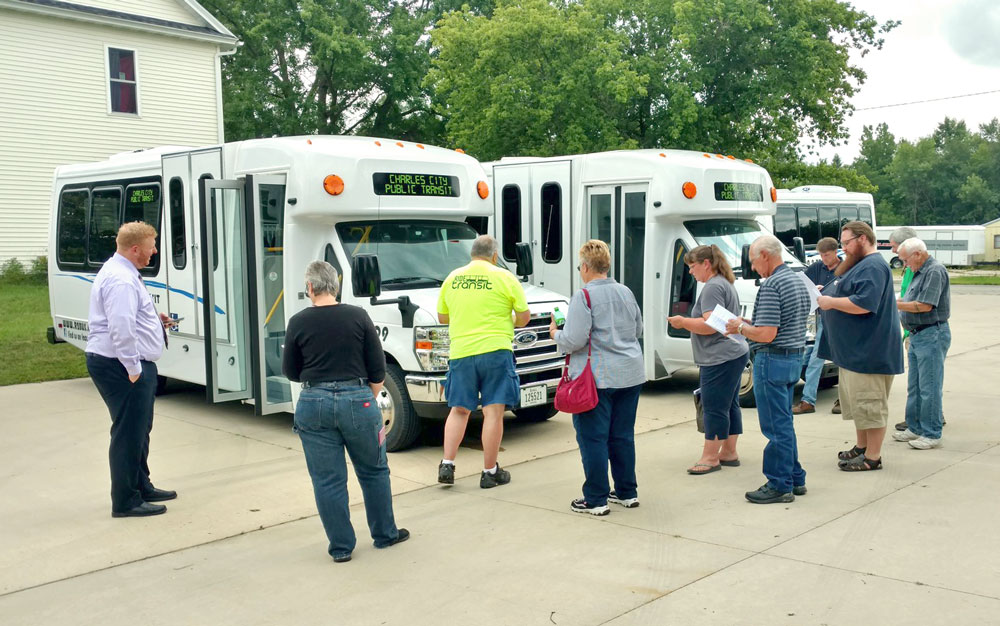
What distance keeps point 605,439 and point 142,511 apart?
10.4ft

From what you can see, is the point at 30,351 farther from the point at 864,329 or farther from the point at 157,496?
the point at 864,329

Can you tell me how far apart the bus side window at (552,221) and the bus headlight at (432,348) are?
3661 mm

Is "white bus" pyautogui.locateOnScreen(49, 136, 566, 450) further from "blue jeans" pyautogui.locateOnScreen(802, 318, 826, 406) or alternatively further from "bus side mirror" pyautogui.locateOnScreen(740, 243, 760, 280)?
"blue jeans" pyautogui.locateOnScreen(802, 318, 826, 406)

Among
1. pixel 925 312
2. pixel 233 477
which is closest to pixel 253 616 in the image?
pixel 233 477

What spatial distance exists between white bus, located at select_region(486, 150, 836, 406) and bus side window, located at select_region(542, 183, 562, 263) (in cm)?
1

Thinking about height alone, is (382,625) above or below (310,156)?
below

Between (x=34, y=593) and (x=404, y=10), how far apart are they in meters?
32.1

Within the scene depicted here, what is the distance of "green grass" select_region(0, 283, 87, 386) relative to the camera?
12.7 meters

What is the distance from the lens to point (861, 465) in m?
7.08

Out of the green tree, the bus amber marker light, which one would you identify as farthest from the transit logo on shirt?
the green tree

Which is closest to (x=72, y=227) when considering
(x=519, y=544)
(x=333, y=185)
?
(x=333, y=185)

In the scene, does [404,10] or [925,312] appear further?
[404,10]

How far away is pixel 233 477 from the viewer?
7.41m

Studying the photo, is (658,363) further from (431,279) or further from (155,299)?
(155,299)
